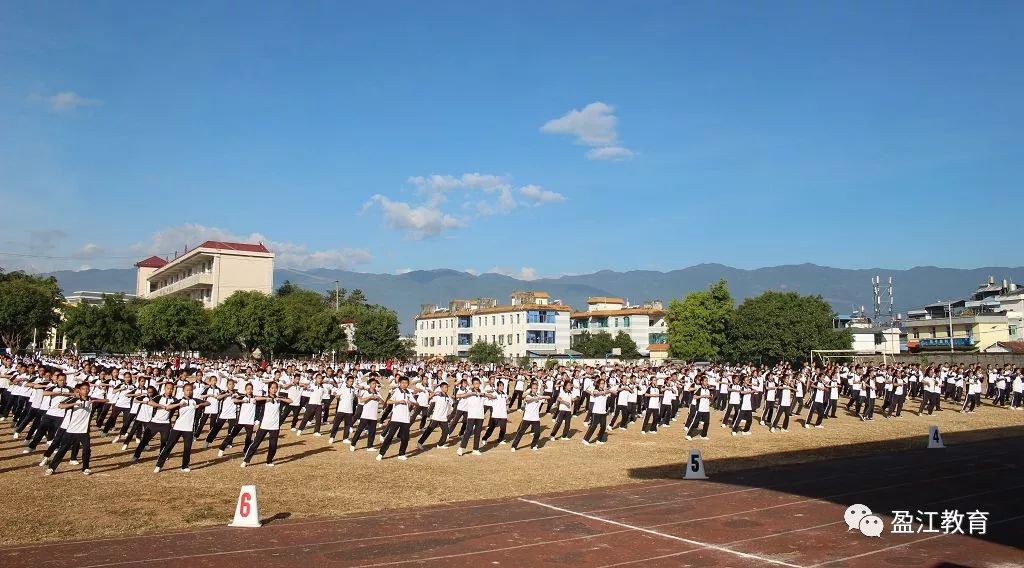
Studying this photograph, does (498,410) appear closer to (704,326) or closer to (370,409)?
(370,409)

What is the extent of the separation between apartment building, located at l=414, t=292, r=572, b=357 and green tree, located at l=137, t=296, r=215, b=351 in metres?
29.6

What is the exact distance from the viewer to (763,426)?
25.2 meters

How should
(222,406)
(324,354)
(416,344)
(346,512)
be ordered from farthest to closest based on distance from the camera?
(416,344)
(324,354)
(222,406)
(346,512)

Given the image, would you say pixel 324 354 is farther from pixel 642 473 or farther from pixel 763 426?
pixel 642 473

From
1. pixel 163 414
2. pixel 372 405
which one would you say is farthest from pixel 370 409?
pixel 163 414

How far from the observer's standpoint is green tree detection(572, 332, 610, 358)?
277 ft

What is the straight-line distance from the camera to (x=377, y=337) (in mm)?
73438

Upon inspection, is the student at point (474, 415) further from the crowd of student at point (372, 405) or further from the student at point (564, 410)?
the student at point (564, 410)

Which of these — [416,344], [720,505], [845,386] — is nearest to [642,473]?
[720,505]

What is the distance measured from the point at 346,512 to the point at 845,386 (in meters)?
26.0

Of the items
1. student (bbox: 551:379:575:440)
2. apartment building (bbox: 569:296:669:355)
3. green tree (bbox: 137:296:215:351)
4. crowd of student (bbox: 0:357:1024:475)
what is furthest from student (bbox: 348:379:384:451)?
apartment building (bbox: 569:296:669:355)

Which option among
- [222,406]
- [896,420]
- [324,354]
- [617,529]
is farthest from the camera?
[324,354]

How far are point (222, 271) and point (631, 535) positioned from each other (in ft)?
256

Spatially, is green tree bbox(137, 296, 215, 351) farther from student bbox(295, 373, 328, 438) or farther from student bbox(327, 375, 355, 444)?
student bbox(327, 375, 355, 444)
